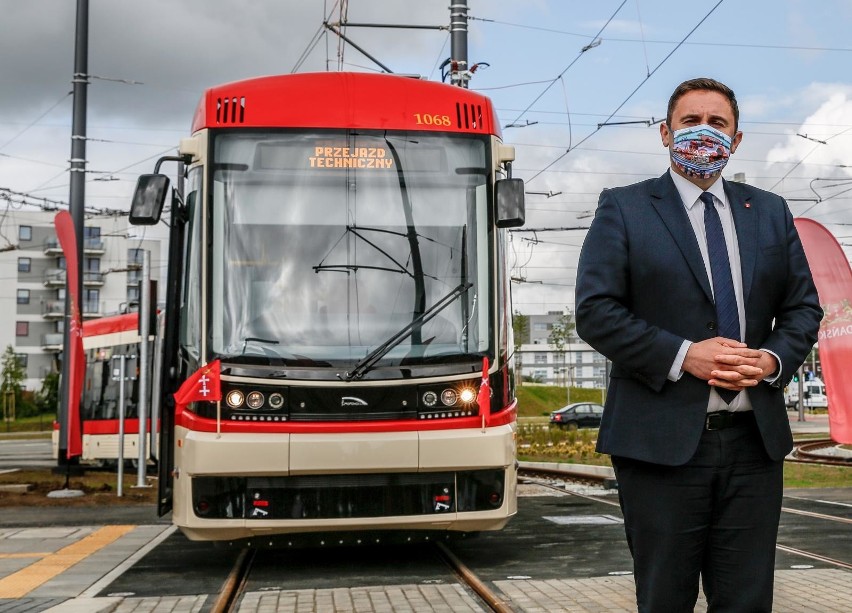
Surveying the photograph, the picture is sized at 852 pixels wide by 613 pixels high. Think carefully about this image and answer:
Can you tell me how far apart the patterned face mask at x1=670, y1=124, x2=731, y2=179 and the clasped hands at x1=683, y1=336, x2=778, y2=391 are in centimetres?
52

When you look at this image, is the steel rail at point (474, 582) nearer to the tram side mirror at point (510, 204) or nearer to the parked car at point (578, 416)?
the tram side mirror at point (510, 204)

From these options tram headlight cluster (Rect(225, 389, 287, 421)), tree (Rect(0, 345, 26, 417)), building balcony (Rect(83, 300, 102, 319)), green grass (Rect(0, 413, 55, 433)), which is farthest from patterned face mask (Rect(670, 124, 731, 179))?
building balcony (Rect(83, 300, 102, 319))

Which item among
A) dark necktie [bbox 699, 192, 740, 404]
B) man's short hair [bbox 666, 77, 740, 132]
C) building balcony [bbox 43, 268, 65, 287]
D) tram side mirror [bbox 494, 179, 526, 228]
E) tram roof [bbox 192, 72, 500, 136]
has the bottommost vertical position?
dark necktie [bbox 699, 192, 740, 404]

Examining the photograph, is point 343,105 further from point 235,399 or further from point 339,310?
point 235,399

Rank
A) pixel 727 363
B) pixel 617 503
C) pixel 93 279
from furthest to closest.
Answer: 1. pixel 93 279
2. pixel 617 503
3. pixel 727 363

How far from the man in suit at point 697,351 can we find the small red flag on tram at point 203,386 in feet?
17.0

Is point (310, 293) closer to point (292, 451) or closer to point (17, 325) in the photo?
point (292, 451)

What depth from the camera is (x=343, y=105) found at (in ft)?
30.0

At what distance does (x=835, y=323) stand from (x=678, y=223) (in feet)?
42.4

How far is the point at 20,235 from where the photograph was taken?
90.6 m

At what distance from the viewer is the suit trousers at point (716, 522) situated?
3312 mm

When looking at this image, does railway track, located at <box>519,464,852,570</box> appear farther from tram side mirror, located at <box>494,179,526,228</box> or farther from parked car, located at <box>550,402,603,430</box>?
parked car, located at <box>550,402,603,430</box>

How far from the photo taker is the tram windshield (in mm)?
8562

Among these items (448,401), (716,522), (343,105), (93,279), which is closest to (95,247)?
(93,279)
